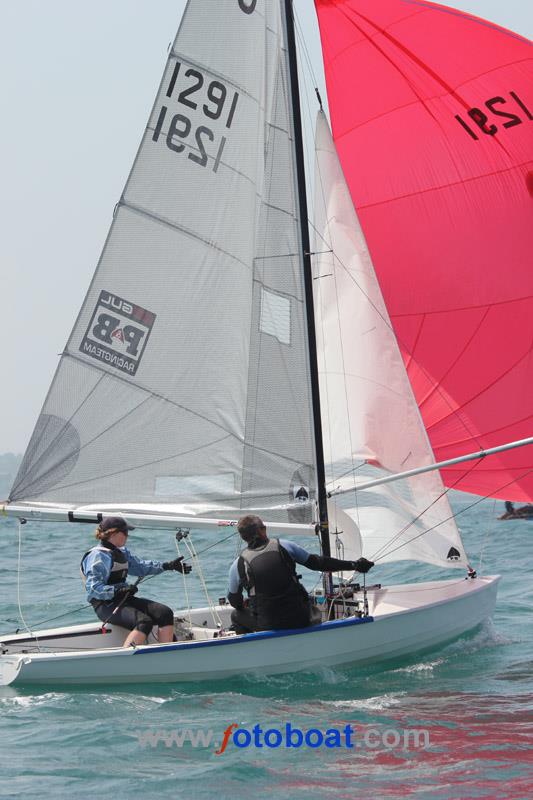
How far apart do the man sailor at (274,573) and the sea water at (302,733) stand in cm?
40

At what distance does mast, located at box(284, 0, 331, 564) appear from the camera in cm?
812

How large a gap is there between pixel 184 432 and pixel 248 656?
5.80ft

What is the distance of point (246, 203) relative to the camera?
8.23 metres

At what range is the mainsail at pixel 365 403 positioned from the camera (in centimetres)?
844

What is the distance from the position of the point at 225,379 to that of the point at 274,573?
164 cm

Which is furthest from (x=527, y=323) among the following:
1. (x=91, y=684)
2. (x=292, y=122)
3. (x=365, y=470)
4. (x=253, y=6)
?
(x=91, y=684)

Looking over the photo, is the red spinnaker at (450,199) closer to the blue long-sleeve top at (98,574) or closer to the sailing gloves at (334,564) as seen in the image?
the sailing gloves at (334,564)

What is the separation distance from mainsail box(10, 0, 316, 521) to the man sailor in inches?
Result: 26.2

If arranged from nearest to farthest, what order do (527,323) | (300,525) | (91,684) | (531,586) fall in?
(91,684) < (300,525) < (527,323) < (531,586)

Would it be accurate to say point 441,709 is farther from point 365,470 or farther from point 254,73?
point 254,73

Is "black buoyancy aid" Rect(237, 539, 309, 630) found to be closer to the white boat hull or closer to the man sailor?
the man sailor

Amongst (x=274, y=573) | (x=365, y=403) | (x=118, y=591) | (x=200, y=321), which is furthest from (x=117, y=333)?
(x=274, y=573)
